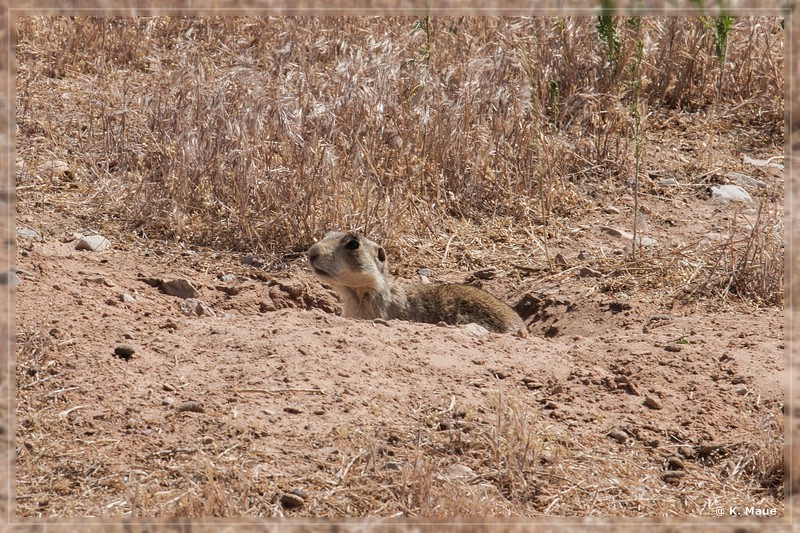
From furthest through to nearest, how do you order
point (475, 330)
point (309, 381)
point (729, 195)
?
point (729, 195), point (475, 330), point (309, 381)

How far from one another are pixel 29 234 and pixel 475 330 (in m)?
2.86

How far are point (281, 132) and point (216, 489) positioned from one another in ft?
11.4

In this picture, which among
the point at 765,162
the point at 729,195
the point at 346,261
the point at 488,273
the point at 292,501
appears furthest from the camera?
the point at 765,162

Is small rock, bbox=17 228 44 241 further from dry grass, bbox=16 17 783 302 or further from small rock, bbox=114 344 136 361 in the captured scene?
small rock, bbox=114 344 136 361

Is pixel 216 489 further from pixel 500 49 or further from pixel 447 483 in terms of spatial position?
pixel 500 49

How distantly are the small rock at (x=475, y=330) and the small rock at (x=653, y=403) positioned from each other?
0.99m

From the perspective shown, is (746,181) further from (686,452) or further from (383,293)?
(686,452)

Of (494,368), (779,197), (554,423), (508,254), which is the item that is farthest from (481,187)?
(554,423)

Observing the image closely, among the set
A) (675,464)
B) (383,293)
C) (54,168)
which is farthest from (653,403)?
(54,168)

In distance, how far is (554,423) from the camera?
4.31m

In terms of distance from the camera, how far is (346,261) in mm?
5949

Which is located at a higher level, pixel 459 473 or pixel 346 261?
pixel 346 261

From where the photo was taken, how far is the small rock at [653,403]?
178 inches

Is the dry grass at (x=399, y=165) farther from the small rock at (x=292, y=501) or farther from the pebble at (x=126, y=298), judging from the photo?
the pebble at (x=126, y=298)
